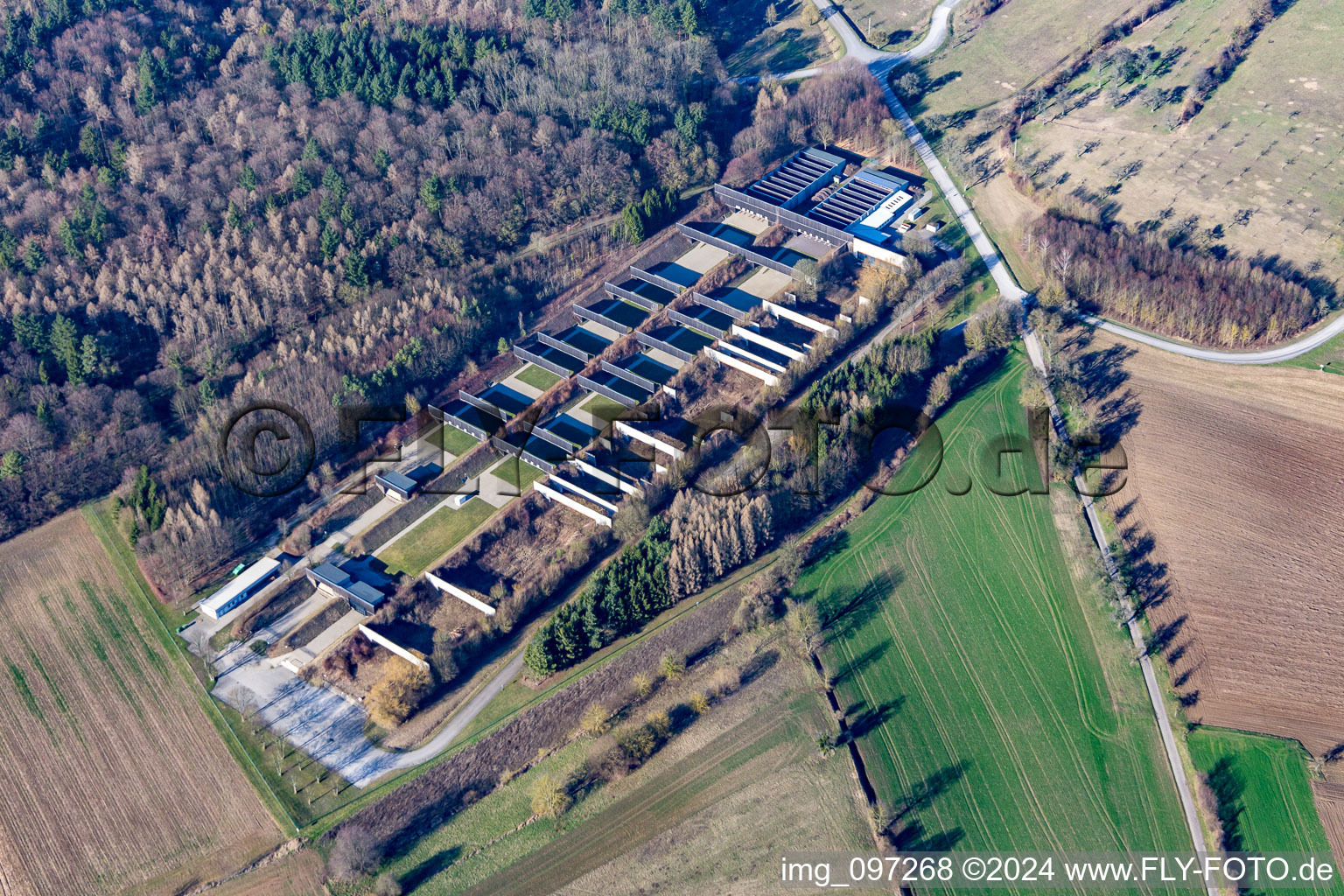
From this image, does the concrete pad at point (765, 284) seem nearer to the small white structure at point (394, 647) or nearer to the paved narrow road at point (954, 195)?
the paved narrow road at point (954, 195)

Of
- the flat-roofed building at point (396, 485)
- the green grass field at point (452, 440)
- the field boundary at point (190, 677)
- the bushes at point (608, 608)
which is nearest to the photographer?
the field boundary at point (190, 677)

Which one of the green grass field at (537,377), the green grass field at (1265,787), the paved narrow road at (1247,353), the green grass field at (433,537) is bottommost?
the green grass field at (1265,787)

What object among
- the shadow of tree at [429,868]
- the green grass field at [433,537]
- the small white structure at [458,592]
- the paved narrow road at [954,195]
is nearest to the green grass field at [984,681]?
the small white structure at [458,592]

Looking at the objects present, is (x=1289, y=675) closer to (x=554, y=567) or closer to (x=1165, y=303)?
(x=1165, y=303)

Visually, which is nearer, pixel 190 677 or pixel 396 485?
pixel 190 677

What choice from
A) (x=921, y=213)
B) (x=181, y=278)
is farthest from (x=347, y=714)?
(x=921, y=213)

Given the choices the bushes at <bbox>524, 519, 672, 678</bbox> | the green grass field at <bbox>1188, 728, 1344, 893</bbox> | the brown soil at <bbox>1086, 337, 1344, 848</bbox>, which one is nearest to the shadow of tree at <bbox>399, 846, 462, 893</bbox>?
the bushes at <bbox>524, 519, 672, 678</bbox>

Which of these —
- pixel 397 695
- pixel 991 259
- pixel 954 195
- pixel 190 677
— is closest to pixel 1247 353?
pixel 991 259

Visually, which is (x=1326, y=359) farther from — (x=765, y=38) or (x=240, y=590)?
(x=240, y=590)
